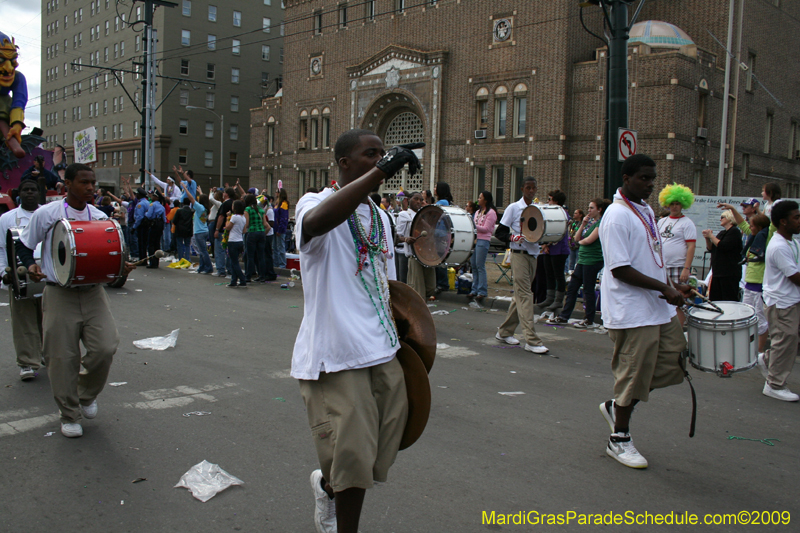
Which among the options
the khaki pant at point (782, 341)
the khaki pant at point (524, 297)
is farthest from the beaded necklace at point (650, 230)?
the khaki pant at point (524, 297)

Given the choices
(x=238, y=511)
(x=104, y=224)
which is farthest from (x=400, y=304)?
(x=104, y=224)

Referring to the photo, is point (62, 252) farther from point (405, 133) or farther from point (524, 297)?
point (405, 133)

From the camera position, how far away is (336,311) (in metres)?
2.79

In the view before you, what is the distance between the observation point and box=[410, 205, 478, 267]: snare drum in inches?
368

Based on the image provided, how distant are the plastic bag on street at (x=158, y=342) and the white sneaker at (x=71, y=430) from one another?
9.97ft

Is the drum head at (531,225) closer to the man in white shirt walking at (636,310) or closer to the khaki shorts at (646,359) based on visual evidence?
the man in white shirt walking at (636,310)


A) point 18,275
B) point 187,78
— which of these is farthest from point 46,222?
point 187,78

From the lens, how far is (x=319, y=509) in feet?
10.3

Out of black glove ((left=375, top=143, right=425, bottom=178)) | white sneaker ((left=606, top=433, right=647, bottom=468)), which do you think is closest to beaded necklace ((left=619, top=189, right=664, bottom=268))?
white sneaker ((left=606, top=433, right=647, bottom=468))

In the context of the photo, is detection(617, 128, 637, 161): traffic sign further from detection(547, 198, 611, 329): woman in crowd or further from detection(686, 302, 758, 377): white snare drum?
detection(686, 302, 758, 377): white snare drum

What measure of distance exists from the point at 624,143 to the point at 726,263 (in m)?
2.69

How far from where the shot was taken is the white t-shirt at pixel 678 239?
8.69m

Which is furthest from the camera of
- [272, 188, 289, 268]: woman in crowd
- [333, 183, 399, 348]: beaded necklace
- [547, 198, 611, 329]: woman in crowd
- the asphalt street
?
[272, 188, 289, 268]: woman in crowd

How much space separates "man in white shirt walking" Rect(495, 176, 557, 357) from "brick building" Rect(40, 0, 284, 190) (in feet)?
183
